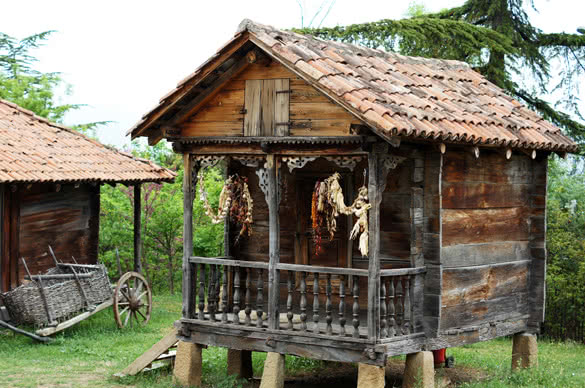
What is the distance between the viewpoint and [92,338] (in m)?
16.0

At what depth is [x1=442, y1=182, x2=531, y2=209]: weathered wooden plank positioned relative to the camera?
11.5 metres

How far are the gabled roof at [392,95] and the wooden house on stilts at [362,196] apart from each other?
0.10ft

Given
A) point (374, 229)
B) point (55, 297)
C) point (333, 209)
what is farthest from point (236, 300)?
point (55, 297)

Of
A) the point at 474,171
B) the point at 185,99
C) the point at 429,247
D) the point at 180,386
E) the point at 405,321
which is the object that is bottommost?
the point at 180,386

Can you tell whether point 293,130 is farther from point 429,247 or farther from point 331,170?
point 429,247

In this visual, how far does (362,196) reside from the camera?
10.8 meters

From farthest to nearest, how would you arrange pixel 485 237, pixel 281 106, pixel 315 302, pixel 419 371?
pixel 485 237 < pixel 281 106 < pixel 419 371 < pixel 315 302

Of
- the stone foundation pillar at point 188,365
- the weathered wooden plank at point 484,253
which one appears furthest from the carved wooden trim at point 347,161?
the stone foundation pillar at point 188,365

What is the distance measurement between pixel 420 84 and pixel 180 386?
5234 mm

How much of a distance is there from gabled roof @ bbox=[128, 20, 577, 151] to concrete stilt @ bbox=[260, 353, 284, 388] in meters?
3.32

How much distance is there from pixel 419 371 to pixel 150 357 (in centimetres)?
397

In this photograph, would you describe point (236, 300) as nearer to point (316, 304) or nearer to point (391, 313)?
point (316, 304)

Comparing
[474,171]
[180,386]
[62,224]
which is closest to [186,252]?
[180,386]

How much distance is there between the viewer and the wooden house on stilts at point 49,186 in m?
16.4
